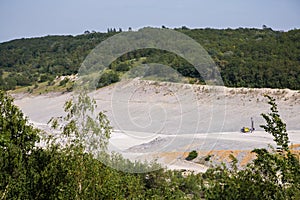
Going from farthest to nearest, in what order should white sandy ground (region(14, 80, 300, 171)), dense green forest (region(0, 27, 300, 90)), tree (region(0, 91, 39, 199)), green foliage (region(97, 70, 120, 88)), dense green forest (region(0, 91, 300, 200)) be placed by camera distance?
green foliage (region(97, 70, 120, 88)), dense green forest (region(0, 27, 300, 90)), white sandy ground (region(14, 80, 300, 171)), tree (region(0, 91, 39, 199)), dense green forest (region(0, 91, 300, 200))

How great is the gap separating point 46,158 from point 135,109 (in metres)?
34.2

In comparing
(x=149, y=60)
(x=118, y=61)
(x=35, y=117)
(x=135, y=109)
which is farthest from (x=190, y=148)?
(x=118, y=61)

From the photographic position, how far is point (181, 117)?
44.1m

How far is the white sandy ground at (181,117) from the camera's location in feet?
106

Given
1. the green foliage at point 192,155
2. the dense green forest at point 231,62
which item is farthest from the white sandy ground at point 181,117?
the dense green forest at point 231,62

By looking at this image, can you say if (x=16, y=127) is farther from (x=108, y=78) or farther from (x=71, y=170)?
(x=108, y=78)

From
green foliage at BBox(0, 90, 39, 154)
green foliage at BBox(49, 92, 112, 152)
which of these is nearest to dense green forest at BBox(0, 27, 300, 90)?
green foliage at BBox(49, 92, 112, 152)

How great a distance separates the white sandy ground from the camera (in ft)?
106

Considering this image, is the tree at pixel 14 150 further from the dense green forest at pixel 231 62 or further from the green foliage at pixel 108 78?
the green foliage at pixel 108 78

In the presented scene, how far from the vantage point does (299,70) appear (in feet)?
181

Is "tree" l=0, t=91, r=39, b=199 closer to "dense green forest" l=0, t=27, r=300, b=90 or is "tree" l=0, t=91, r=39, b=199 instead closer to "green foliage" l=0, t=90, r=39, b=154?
"green foliage" l=0, t=90, r=39, b=154

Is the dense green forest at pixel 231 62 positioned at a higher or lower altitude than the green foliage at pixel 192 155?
higher

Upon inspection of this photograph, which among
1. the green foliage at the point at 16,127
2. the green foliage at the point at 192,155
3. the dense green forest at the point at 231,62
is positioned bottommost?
the green foliage at the point at 192,155

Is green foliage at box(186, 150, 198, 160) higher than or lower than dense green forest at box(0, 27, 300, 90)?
lower
